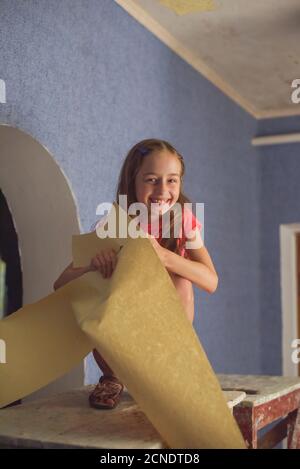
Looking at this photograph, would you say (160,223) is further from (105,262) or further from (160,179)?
(105,262)

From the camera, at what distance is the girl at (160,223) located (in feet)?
4.34

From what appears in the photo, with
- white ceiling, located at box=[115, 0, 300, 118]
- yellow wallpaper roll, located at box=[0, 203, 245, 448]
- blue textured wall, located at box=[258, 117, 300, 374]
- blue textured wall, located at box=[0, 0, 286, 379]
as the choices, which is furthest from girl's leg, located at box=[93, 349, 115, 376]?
blue textured wall, located at box=[258, 117, 300, 374]

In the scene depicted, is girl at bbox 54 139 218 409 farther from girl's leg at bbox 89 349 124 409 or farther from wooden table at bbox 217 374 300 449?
wooden table at bbox 217 374 300 449

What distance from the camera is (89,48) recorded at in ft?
7.16

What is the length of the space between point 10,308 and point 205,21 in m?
1.46

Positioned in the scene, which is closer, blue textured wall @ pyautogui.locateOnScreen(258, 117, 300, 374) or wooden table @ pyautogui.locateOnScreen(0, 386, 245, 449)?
wooden table @ pyautogui.locateOnScreen(0, 386, 245, 449)

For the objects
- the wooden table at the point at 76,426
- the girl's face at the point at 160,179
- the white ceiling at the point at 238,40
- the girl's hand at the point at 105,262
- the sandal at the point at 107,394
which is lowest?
the wooden table at the point at 76,426

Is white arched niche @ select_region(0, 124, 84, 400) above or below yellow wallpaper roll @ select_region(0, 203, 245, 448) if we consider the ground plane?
above

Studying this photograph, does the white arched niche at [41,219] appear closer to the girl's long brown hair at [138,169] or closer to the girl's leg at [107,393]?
the girl's long brown hair at [138,169]

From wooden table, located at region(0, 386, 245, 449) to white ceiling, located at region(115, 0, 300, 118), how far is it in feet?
5.48

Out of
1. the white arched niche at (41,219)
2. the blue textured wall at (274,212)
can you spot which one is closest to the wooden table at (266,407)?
the white arched niche at (41,219)

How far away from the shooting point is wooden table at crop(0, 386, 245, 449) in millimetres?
1021

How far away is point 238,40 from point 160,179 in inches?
64.7

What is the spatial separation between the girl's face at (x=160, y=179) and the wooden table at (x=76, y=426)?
0.45 m
